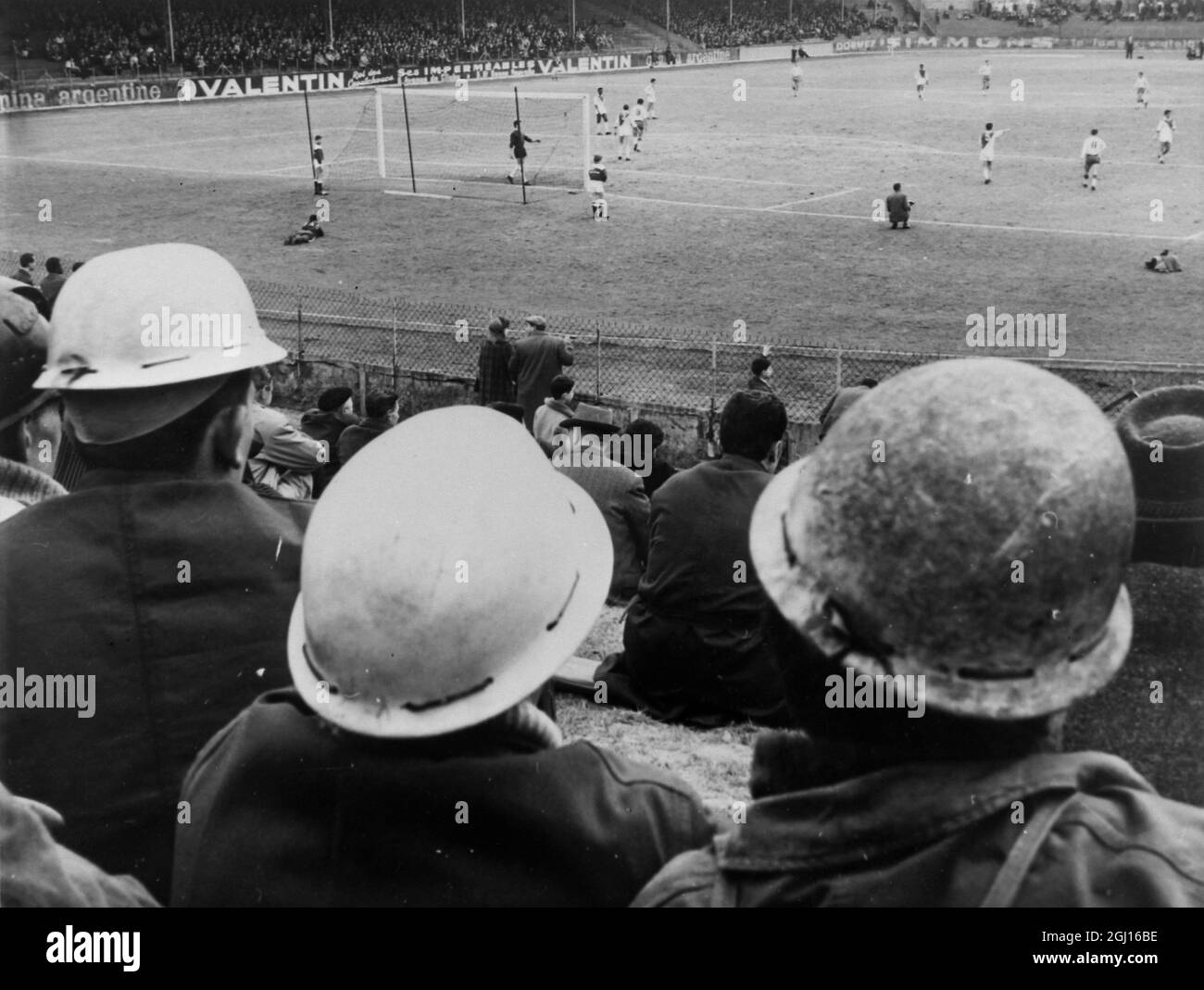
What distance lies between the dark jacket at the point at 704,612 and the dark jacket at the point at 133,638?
3.03 metres

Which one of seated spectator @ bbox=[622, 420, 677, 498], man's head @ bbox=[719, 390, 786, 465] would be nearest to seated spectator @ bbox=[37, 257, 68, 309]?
seated spectator @ bbox=[622, 420, 677, 498]

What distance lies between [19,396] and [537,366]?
33.6 feet

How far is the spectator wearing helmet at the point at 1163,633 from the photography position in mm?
3078

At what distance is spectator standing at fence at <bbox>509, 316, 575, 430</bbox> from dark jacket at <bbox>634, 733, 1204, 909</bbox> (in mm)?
12198

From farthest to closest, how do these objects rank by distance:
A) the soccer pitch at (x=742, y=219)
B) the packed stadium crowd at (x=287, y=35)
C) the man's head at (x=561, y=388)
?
the packed stadium crowd at (x=287, y=35) → the soccer pitch at (x=742, y=219) → the man's head at (x=561, y=388)

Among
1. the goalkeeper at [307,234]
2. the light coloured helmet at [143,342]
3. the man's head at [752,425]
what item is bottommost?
the goalkeeper at [307,234]

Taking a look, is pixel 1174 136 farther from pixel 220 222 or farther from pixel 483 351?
pixel 483 351

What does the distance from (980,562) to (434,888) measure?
1.01 m

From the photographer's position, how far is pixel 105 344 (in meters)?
3.15
